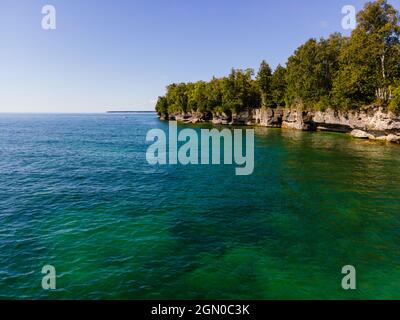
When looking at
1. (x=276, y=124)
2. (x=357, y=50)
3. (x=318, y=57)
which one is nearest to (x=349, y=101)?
(x=357, y=50)

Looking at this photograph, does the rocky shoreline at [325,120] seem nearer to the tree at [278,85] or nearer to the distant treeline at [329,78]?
the distant treeline at [329,78]

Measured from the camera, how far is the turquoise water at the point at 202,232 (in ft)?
49.6

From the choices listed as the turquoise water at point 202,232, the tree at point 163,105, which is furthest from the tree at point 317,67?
the tree at point 163,105

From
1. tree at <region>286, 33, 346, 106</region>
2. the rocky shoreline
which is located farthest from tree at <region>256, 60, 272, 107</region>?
tree at <region>286, 33, 346, 106</region>

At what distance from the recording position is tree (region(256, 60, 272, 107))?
11075cm

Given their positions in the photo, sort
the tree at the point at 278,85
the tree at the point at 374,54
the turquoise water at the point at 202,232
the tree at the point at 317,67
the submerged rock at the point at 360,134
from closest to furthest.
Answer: the turquoise water at the point at 202,232 < the tree at the point at 374,54 < the submerged rock at the point at 360,134 < the tree at the point at 317,67 < the tree at the point at 278,85

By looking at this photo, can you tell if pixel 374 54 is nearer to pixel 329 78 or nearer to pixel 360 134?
pixel 360 134

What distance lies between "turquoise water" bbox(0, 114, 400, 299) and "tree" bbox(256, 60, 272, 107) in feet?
243

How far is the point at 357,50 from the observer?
6244 cm

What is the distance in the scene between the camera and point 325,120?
81.5 meters

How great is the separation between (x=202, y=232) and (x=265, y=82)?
100 metres

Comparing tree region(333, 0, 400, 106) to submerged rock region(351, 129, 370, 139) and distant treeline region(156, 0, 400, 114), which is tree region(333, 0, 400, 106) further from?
submerged rock region(351, 129, 370, 139)

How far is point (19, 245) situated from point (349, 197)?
29857 millimetres
